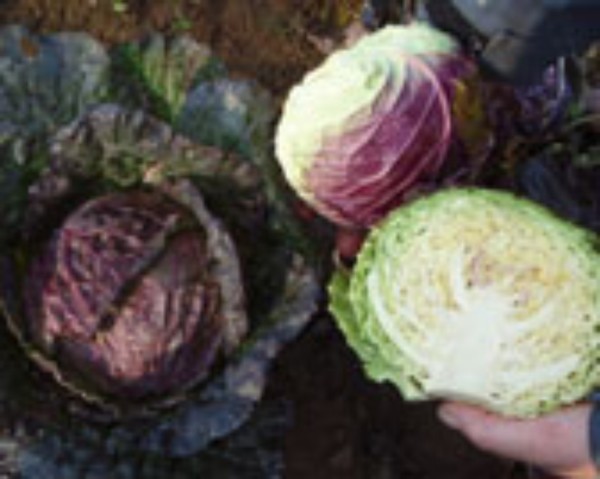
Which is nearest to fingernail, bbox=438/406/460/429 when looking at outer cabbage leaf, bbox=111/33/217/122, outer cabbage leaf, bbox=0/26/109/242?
outer cabbage leaf, bbox=111/33/217/122

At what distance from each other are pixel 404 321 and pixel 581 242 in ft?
1.49

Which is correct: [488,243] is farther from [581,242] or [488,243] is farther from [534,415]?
[534,415]

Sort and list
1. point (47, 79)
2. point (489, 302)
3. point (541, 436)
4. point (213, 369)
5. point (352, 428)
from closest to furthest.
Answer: point (489, 302)
point (541, 436)
point (213, 369)
point (47, 79)
point (352, 428)

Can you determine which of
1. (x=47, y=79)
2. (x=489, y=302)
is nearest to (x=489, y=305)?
(x=489, y=302)

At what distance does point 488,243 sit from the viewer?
2.20m

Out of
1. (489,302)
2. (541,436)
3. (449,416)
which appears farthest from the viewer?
(449,416)

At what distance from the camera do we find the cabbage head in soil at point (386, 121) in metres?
2.53

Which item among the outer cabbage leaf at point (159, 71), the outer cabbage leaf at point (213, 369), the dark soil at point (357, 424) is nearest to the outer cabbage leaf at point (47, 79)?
the outer cabbage leaf at point (159, 71)

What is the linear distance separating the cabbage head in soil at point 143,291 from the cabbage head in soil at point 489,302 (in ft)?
1.24

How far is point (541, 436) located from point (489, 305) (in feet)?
1.26

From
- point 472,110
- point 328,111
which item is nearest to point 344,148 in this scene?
point 328,111

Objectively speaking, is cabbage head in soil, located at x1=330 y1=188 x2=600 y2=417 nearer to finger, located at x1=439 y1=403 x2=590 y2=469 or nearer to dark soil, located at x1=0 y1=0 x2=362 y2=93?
finger, located at x1=439 y1=403 x2=590 y2=469

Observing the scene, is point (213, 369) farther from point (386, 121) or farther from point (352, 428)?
point (386, 121)

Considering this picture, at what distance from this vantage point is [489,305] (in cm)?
216
